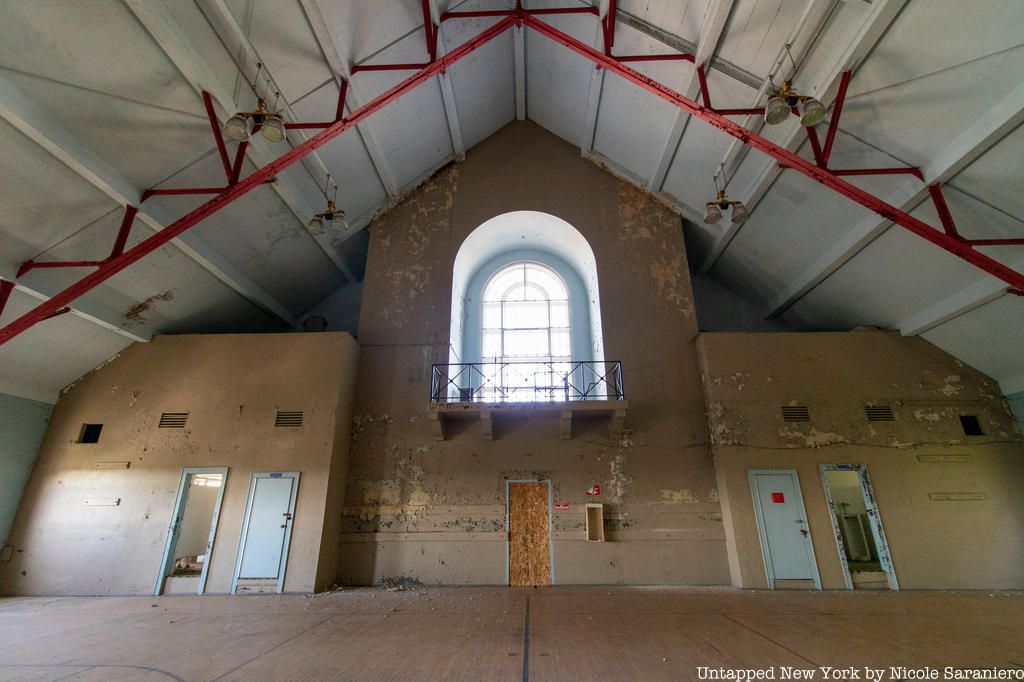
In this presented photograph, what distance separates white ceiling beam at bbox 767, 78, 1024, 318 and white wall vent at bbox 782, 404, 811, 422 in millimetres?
2396

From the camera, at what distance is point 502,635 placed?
4020 millimetres

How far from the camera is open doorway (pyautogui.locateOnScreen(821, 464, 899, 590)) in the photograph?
657 centimetres

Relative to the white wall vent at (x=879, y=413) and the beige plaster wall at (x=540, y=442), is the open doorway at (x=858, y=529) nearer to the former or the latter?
the white wall vent at (x=879, y=413)

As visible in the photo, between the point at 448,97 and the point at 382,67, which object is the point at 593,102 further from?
the point at 382,67

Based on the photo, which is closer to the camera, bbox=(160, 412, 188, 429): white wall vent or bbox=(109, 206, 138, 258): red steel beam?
bbox=(109, 206, 138, 258): red steel beam

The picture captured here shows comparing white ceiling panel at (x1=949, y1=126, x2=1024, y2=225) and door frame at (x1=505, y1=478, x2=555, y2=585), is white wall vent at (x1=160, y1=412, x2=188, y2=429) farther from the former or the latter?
white ceiling panel at (x1=949, y1=126, x2=1024, y2=225)

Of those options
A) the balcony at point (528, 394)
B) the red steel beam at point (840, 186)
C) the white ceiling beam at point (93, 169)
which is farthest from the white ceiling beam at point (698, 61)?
the white ceiling beam at point (93, 169)

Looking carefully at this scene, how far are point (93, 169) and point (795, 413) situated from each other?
10.9 metres

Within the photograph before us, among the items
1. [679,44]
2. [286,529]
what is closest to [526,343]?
[286,529]

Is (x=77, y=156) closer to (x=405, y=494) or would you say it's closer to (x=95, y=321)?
(x=95, y=321)

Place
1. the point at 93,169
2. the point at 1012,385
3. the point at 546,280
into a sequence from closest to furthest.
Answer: the point at 93,169
the point at 1012,385
the point at 546,280

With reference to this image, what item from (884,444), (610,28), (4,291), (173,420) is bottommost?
(884,444)

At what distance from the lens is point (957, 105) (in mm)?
5059

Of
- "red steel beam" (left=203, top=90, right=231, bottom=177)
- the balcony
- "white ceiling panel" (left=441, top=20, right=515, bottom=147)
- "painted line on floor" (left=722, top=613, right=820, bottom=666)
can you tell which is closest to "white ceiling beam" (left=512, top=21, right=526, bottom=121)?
"white ceiling panel" (left=441, top=20, right=515, bottom=147)
